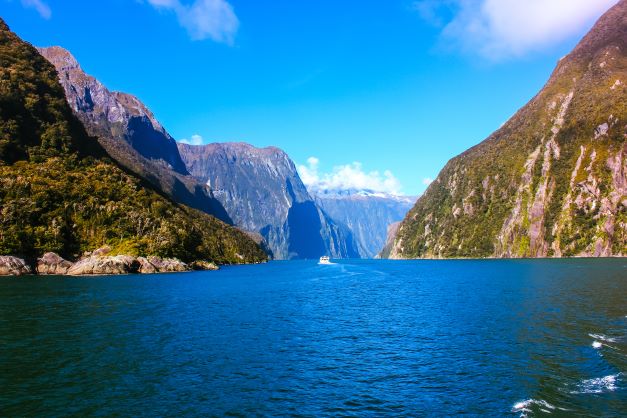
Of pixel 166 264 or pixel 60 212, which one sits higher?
pixel 60 212

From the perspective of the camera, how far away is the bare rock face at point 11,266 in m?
142

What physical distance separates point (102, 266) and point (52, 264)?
15681 millimetres

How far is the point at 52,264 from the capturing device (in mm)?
155750

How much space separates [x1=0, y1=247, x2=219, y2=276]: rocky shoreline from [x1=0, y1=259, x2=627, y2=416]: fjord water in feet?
A: 270

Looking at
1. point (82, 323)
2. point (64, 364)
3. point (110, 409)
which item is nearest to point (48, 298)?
point (82, 323)

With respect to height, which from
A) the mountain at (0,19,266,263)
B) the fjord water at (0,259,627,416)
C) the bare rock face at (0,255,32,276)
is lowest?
the fjord water at (0,259,627,416)

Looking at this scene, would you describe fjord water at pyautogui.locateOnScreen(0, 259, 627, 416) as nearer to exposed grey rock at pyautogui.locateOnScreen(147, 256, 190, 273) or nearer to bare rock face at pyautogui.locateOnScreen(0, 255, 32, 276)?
bare rock face at pyautogui.locateOnScreen(0, 255, 32, 276)

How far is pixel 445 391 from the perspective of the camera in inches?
1278

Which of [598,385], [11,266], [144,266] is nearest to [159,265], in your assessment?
[144,266]

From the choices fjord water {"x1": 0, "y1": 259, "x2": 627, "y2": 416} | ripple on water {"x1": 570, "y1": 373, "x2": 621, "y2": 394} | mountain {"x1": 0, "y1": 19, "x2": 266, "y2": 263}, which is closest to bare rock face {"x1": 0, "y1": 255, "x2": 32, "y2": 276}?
mountain {"x1": 0, "y1": 19, "x2": 266, "y2": 263}

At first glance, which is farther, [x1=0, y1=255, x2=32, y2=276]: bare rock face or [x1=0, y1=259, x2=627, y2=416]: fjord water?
[x1=0, y1=255, x2=32, y2=276]: bare rock face

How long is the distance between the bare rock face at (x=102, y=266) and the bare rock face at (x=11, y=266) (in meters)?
14.8

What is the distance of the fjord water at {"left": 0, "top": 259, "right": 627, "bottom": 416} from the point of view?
2995 cm

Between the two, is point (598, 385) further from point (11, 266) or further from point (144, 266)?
point (144, 266)
